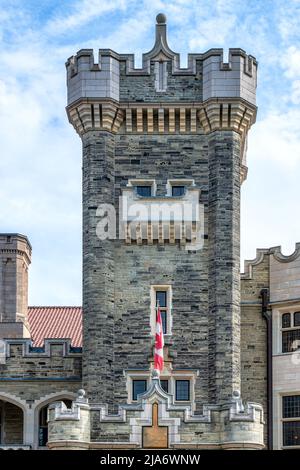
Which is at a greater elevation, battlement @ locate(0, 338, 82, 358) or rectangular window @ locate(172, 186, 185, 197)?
rectangular window @ locate(172, 186, 185, 197)

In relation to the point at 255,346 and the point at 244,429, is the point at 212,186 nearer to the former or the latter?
the point at 255,346

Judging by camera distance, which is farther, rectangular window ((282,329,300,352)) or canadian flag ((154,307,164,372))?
rectangular window ((282,329,300,352))

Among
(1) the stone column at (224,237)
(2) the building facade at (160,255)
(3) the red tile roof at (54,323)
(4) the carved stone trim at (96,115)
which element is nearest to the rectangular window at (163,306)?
(2) the building facade at (160,255)

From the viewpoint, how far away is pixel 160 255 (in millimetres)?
41375

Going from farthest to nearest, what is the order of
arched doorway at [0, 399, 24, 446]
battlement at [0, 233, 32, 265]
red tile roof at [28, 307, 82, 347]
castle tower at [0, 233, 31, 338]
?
battlement at [0, 233, 32, 265]
castle tower at [0, 233, 31, 338]
red tile roof at [28, 307, 82, 347]
arched doorway at [0, 399, 24, 446]

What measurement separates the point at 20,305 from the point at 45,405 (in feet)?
49.9

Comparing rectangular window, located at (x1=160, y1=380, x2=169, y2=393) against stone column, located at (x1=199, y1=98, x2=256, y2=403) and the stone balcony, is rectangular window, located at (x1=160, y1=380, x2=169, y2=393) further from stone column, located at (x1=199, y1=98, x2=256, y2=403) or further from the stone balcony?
the stone balcony

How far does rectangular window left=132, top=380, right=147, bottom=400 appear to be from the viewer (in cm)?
4044

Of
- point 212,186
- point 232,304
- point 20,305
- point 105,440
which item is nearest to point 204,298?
point 232,304

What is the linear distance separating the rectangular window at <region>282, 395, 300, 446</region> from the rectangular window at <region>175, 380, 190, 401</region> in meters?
3.40

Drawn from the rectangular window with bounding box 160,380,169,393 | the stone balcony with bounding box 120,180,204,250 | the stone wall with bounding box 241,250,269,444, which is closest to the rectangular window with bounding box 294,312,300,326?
the stone wall with bounding box 241,250,269,444

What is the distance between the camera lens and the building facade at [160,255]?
133ft

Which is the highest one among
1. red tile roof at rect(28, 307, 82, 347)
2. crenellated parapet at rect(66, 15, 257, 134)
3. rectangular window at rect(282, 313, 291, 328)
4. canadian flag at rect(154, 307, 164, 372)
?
crenellated parapet at rect(66, 15, 257, 134)

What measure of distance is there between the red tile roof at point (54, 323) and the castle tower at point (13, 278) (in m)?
0.79
